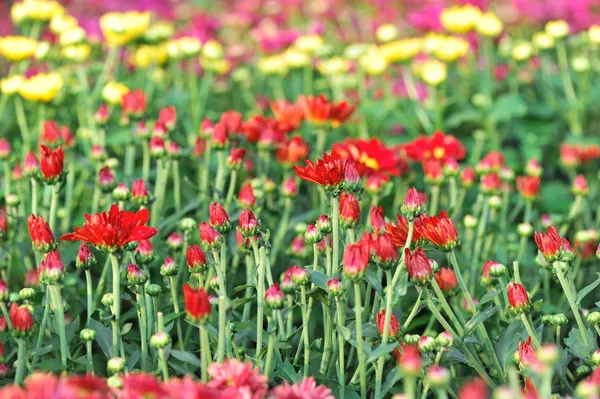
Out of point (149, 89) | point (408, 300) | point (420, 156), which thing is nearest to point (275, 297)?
point (408, 300)

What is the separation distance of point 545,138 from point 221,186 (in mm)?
1486

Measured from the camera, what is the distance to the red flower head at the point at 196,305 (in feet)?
4.78

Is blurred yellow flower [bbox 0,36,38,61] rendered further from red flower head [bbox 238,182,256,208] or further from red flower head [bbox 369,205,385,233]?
red flower head [bbox 369,205,385,233]

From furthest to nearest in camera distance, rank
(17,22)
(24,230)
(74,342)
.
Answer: (17,22) → (24,230) → (74,342)

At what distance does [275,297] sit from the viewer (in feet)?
5.27

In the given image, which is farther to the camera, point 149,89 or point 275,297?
point 149,89

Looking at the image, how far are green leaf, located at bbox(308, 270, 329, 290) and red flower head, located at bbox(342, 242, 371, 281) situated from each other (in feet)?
0.45

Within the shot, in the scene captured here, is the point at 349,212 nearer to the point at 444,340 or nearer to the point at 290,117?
the point at 444,340

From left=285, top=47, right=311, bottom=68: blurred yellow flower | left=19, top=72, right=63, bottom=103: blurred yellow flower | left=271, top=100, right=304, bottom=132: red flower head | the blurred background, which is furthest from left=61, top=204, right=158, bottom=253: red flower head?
the blurred background

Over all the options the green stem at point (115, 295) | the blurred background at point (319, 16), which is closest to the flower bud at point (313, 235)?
the green stem at point (115, 295)

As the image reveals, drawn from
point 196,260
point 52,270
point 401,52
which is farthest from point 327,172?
point 401,52

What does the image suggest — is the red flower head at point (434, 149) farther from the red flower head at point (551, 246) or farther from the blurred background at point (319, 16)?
the blurred background at point (319, 16)

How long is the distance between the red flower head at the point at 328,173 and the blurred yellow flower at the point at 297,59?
173 cm

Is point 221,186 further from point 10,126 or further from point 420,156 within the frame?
point 10,126
